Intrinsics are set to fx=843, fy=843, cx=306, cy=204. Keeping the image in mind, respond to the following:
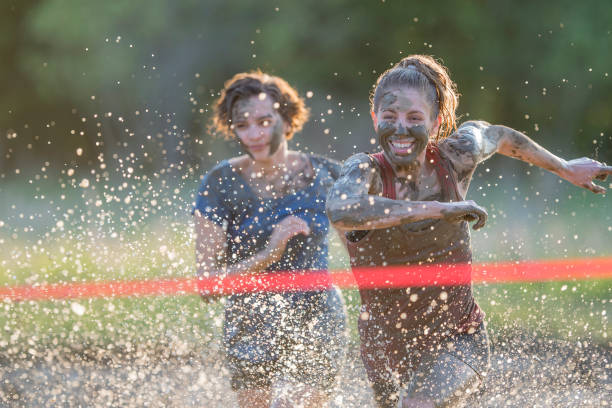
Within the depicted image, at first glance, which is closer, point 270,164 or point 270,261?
point 270,261

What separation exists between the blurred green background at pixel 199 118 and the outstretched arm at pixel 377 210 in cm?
440

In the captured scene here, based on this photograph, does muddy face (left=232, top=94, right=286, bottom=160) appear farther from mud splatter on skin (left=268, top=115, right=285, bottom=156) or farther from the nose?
the nose

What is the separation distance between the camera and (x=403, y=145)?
10.3 feet

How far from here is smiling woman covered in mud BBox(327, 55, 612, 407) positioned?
313cm

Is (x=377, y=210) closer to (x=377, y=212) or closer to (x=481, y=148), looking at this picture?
(x=377, y=212)

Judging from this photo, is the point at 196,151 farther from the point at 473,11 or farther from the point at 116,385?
the point at 116,385

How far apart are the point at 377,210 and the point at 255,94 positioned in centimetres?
162

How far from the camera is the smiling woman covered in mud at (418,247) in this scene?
123 inches

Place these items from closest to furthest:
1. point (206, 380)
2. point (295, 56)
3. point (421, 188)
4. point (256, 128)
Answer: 1. point (421, 188)
2. point (256, 128)
3. point (206, 380)
4. point (295, 56)

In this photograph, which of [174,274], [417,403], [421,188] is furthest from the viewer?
[174,274]

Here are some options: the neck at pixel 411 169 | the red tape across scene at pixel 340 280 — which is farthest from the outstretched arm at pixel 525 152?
the red tape across scene at pixel 340 280

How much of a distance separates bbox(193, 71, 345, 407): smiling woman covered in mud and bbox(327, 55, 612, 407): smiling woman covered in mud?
0.45 m

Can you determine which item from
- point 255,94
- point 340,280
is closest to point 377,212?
point 255,94

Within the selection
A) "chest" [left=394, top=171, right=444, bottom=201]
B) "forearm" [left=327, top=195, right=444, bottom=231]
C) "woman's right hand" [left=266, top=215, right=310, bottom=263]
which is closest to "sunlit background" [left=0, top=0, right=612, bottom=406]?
"woman's right hand" [left=266, top=215, right=310, bottom=263]
